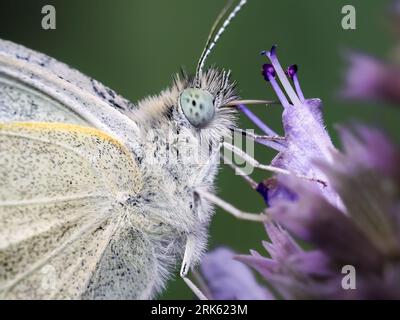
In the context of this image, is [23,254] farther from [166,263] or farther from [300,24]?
[300,24]

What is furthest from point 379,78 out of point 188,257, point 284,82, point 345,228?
point 188,257

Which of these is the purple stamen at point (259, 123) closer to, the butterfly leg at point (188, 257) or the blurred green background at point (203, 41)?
the butterfly leg at point (188, 257)

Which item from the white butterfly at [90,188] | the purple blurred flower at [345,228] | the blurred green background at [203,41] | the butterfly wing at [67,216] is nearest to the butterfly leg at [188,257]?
the white butterfly at [90,188]

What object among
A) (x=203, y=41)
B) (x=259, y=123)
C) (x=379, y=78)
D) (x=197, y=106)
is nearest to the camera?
(x=379, y=78)

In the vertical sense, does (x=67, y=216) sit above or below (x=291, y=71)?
below

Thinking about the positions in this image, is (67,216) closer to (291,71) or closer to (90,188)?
(90,188)

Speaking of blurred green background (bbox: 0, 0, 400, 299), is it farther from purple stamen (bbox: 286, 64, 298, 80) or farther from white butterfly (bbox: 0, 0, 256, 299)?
purple stamen (bbox: 286, 64, 298, 80)

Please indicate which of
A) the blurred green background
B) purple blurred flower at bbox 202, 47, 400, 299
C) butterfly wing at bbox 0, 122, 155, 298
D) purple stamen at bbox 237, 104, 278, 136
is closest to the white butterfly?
butterfly wing at bbox 0, 122, 155, 298
